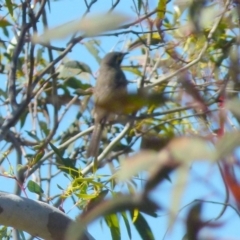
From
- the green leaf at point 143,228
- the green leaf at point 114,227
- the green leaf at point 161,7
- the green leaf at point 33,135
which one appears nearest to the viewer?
the green leaf at point 161,7

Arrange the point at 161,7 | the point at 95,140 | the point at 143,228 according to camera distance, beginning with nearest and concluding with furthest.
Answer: the point at 161,7 → the point at 143,228 → the point at 95,140

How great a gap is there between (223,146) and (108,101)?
10cm

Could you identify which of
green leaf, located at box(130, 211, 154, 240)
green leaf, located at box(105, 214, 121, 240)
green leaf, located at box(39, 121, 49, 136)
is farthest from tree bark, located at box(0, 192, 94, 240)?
green leaf, located at box(39, 121, 49, 136)

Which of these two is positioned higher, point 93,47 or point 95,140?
point 93,47

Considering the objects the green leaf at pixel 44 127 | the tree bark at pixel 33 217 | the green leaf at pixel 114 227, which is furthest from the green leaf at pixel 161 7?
the green leaf at pixel 44 127

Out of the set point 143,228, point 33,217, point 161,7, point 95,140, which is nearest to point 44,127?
point 95,140

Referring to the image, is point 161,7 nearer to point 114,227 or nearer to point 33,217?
point 33,217

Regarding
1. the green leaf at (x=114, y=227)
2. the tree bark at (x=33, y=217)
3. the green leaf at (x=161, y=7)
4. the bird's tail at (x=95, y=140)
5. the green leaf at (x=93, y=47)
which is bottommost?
the green leaf at (x=114, y=227)

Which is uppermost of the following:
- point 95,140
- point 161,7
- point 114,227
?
point 161,7

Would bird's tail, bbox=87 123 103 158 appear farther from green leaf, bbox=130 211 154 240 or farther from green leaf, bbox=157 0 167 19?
green leaf, bbox=157 0 167 19

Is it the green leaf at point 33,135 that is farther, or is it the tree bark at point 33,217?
the green leaf at point 33,135

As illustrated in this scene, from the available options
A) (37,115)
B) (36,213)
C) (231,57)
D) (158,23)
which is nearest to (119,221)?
(36,213)

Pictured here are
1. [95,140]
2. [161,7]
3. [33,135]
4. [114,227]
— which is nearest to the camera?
[161,7]

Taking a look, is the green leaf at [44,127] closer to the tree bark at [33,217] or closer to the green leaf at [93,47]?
the green leaf at [93,47]
